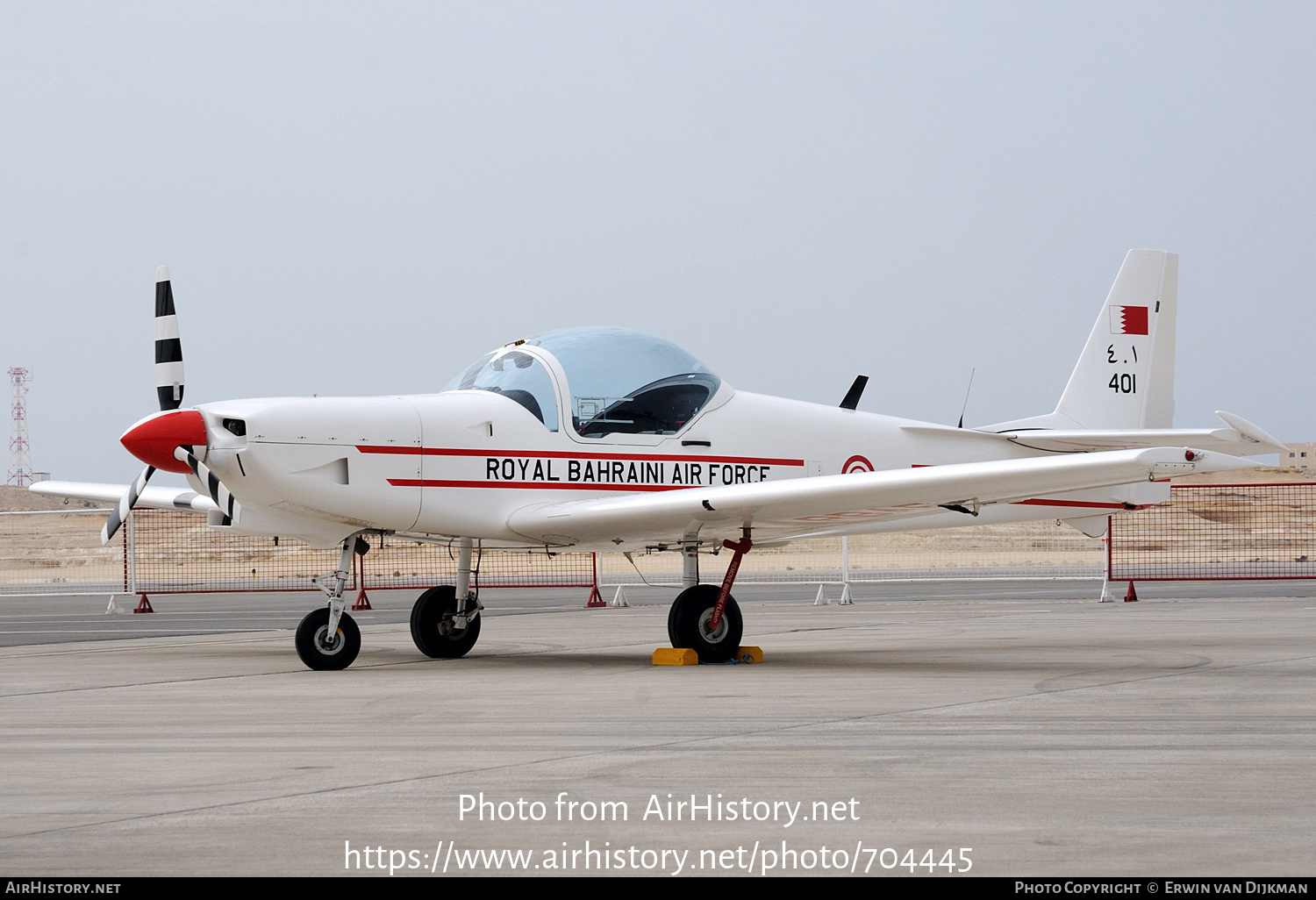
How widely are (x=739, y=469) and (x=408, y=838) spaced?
289 inches

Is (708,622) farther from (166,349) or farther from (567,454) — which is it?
(166,349)

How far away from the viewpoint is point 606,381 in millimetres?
10539

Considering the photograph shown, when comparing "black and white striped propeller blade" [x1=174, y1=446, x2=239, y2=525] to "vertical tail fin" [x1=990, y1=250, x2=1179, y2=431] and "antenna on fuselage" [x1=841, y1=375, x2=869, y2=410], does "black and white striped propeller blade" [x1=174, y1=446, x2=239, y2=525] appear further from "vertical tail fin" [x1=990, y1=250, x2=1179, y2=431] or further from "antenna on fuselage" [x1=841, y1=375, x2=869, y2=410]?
"vertical tail fin" [x1=990, y1=250, x2=1179, y2=431]

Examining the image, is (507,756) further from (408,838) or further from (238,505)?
(238,505)

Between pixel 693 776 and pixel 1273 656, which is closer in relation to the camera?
pixel 693 776

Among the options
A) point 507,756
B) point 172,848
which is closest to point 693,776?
point 507,756

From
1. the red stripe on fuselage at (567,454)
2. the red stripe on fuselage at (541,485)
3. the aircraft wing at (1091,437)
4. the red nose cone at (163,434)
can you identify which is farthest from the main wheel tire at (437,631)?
the aircraft wing at (1091,437)

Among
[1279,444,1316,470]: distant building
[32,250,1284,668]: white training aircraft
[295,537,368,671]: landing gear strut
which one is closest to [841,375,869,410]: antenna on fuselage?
[32,250,1284,668]: white training aircraft

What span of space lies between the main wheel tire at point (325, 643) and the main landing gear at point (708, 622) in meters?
2.30

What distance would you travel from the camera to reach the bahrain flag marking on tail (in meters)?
13.9

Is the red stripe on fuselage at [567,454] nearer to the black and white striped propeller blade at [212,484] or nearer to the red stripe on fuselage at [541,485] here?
the red stripe on fuselage at [541,485]

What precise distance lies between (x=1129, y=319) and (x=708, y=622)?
6374mm

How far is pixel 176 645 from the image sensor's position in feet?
42.5

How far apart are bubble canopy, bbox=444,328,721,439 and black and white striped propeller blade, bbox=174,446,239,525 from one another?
6.62 ft
